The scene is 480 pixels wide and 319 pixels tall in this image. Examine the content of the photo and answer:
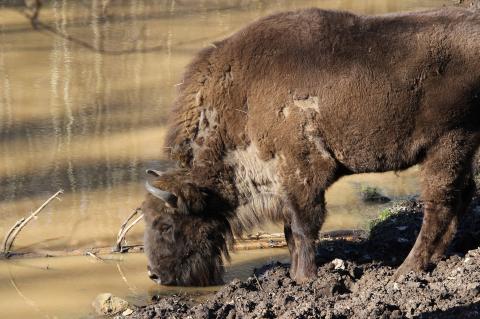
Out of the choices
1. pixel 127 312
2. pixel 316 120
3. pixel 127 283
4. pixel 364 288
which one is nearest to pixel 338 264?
pixel 364 288

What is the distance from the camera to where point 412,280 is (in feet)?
21.5

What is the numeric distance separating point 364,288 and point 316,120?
136 cm

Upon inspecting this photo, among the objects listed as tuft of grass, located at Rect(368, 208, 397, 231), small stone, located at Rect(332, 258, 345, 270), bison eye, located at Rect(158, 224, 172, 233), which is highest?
bison eye, located at Rect(158, 224, 172, 233)

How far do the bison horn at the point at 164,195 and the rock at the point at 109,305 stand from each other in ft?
2.90

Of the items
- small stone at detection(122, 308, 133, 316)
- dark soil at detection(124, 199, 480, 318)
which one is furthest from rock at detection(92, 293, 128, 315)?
dark soil at detection(124, 199, 480, 318)

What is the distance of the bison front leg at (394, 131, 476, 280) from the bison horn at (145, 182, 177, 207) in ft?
6.21

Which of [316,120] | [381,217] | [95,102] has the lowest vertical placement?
[381,217]

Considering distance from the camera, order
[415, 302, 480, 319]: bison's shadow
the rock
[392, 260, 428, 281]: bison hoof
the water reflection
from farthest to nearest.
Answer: the water reflection, the rock, [392, 260, 428, 281]: bison hoof, [415, 302, 480, 319]: bison's shadow

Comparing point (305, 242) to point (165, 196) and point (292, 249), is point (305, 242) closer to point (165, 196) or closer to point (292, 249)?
point (292, 249)

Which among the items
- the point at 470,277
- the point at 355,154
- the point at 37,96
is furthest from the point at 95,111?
the point at 470,277

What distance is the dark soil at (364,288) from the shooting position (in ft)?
19.1

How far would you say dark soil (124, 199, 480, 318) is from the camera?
5.83m

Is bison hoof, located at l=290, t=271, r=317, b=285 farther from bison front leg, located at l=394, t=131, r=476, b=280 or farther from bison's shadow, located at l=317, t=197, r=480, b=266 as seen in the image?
bison front leg, located at l=394, t=131, r=476, b=280

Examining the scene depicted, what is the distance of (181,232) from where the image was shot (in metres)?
7.41
